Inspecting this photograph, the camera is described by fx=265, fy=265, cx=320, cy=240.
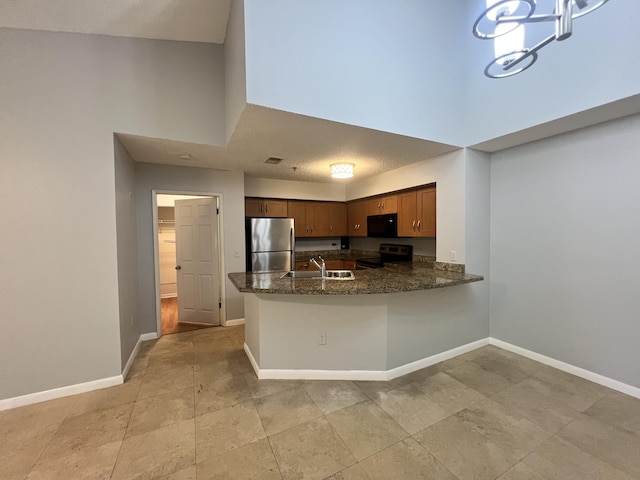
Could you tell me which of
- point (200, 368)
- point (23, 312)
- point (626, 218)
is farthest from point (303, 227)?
point (626, 218)

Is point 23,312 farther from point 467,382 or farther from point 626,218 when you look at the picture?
point 626,218

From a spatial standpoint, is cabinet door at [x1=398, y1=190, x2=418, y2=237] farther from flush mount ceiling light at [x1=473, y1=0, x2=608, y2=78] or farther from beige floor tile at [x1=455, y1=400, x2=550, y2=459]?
flush mount ceiling light at [x1=473, y1=0, x2=608, y2=78]

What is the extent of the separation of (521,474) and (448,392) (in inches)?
31.5

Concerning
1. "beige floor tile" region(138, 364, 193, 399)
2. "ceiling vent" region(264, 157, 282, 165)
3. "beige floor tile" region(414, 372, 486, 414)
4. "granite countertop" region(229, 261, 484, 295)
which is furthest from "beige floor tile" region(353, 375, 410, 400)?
"ceiling vent" region(264, 157, 282, 165)

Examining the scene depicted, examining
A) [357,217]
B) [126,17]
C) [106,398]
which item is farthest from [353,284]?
[126,17]

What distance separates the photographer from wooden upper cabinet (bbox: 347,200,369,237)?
493cm

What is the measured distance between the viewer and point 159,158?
3354 mm

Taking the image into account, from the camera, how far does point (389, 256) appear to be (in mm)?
4660

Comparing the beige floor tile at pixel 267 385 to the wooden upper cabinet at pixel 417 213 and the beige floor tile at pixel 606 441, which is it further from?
the wooden upper cabinet at pixel 417 213

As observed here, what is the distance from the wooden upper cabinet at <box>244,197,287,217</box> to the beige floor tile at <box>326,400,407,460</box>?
132 inches

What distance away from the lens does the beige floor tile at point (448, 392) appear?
2193 millimetres

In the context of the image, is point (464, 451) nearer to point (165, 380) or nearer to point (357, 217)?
point (165, 380)

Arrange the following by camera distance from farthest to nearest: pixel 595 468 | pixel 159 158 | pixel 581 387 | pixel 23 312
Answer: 1. pixel 159 158
2. pixel 581 387
3. pixel 23 312
4. pixel 595 468

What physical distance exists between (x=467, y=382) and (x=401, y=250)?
2.20m
